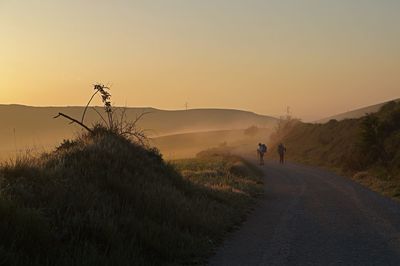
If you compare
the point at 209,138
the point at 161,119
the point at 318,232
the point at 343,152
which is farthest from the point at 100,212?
the point at 161,119

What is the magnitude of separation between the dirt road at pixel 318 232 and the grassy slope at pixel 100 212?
31.4 inches

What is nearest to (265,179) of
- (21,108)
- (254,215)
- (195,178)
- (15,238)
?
(195,178)

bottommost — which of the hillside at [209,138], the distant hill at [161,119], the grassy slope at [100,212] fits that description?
the grassy slope at [100,212]

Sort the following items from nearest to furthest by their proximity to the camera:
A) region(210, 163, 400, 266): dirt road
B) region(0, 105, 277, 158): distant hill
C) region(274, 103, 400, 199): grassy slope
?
1. region(210, 163, 400, 266): dirt road
2. region(274, 103, 400, 199): grassy slope
3. region(0, 105, 277, 158): distant hill

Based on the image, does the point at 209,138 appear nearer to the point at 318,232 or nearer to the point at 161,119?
the point at 161,119

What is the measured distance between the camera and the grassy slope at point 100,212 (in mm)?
7777

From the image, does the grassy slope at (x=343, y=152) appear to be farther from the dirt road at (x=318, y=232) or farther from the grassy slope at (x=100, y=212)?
the grassy slope at (x=100, y=212)

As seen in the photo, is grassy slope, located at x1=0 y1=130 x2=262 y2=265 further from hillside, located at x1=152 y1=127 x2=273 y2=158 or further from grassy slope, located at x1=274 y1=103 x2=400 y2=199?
hillside, located at x1=152 y1=127 x2=273 y2=158

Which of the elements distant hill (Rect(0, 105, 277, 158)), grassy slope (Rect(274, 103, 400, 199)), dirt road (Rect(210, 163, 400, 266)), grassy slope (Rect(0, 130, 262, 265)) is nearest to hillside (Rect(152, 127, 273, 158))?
distant hill (Rect(0, 105, 277, 158))

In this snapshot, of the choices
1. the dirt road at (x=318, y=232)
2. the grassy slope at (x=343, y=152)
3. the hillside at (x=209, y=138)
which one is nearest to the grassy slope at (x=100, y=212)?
the dirt road at (x=318, y=232)

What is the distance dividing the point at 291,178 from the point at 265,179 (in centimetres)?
143

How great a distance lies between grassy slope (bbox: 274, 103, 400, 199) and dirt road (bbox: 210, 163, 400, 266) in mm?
3891

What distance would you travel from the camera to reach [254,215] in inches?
634

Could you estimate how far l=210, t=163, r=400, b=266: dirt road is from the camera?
1019 centimetres
